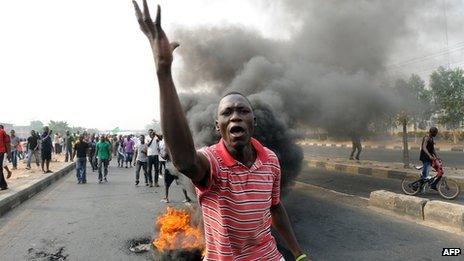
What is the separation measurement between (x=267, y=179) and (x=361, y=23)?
13678mm

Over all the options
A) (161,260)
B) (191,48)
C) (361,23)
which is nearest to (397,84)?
(361,23)

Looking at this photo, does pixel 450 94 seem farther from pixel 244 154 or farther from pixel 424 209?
pixel 244 154

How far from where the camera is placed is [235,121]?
5.58 ft

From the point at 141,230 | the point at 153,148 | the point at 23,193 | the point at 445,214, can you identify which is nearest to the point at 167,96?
the point at 141,230

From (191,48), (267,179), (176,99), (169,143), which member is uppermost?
(191,48)

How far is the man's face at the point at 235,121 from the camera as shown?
169cm

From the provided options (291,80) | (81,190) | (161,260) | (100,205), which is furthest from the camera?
(291,80)

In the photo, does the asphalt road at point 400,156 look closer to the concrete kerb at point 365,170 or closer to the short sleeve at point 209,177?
the concrete kerb at point 365,170

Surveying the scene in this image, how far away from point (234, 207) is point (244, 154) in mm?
253

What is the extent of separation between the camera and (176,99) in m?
1.43

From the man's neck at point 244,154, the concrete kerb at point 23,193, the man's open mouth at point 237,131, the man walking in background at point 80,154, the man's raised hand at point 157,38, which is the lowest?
the concrete kerb at point 23,193

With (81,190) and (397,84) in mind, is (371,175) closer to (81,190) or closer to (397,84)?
(397,84)

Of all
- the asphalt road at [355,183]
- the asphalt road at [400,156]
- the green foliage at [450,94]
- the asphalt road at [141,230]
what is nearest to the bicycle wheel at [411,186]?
the asphalt road at [355,183]

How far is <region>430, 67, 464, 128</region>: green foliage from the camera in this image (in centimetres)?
2847
